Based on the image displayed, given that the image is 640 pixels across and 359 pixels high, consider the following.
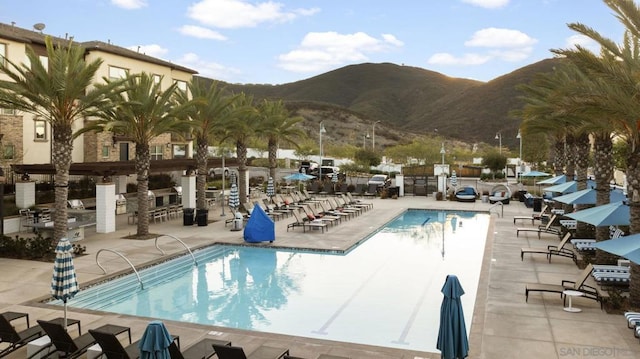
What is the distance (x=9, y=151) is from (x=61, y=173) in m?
14.9

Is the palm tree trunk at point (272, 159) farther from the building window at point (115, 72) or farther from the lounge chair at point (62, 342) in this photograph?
the lounge chair at point (62, 342)

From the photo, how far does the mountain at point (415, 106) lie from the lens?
390 feet

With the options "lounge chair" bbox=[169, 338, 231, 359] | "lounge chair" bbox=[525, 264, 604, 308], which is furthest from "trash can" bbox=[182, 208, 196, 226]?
"lounge chair" bbox=[525, 264, 604, 308]

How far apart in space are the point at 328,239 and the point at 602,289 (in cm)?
1033

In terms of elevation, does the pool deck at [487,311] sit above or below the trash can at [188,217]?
below

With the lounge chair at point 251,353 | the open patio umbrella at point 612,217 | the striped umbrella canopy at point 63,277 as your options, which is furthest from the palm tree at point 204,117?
the lounge chair at point 251,353

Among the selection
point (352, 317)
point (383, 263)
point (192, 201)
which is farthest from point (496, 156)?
point (352, 317)

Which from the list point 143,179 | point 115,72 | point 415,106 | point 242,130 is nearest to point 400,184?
point 242,130

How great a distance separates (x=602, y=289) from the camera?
13.0 metres

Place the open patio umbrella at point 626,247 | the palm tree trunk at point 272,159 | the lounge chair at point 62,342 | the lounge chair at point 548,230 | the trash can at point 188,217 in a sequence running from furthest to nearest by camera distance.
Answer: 1. the palm tree trunk at point 272,159
2. the trash can at point 188,217
3. the lounge chair at point 548,230
4. the open patio umbrella at point 626,247
5. the lounge chair at point 62,342

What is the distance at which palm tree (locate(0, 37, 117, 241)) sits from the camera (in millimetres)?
16531

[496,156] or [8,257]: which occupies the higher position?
[496,156]

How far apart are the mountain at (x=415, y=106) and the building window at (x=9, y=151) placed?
5927 cm

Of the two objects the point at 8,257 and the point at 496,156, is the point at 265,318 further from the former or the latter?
the point at 496,156
